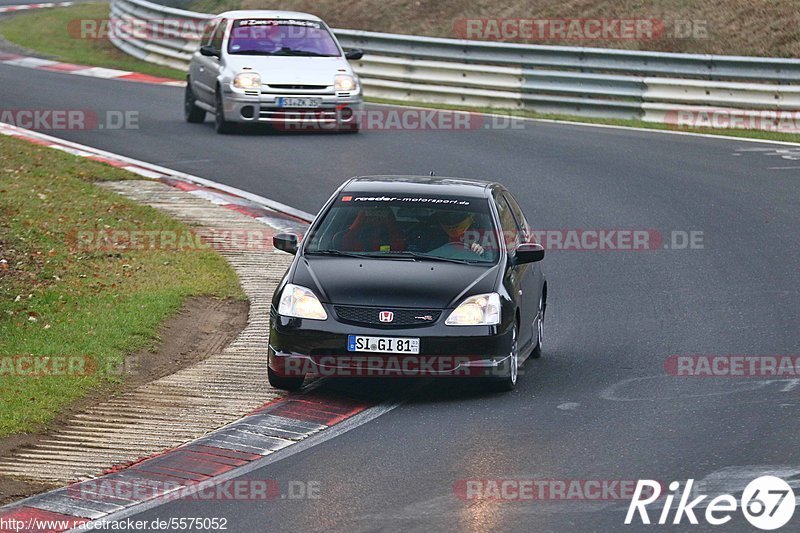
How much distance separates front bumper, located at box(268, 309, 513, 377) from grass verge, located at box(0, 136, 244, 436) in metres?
1.46

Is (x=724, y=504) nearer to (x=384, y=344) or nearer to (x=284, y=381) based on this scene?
(x=384, y=344)

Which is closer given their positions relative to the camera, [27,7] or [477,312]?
[477,312]

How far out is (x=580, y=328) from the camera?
1333 cm

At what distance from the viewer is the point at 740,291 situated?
14586mm

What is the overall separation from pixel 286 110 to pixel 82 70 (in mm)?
10450

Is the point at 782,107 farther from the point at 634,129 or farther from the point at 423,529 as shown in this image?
the point at 423,529

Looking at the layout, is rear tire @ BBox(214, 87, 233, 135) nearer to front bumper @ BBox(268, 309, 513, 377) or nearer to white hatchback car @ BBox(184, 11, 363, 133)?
white hatchback car @ BBox(184, 11, 363, 133)

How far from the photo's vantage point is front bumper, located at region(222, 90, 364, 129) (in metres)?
23.3

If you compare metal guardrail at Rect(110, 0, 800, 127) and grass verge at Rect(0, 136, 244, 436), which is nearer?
grass verge at Rect(0, 136, 244, 436)

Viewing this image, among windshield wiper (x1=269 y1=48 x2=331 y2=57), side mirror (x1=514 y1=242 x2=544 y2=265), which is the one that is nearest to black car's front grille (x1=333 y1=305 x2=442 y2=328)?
side mirror (x1=514 y1=242 x2=544 y2=265)

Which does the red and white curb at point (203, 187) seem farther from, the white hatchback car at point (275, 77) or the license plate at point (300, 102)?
the license plate at point (300, 102)

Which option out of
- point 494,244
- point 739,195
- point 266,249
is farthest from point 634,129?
point 494,244

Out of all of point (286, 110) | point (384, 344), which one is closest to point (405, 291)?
point (384, 344)

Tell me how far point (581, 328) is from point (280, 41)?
40.3 ft
